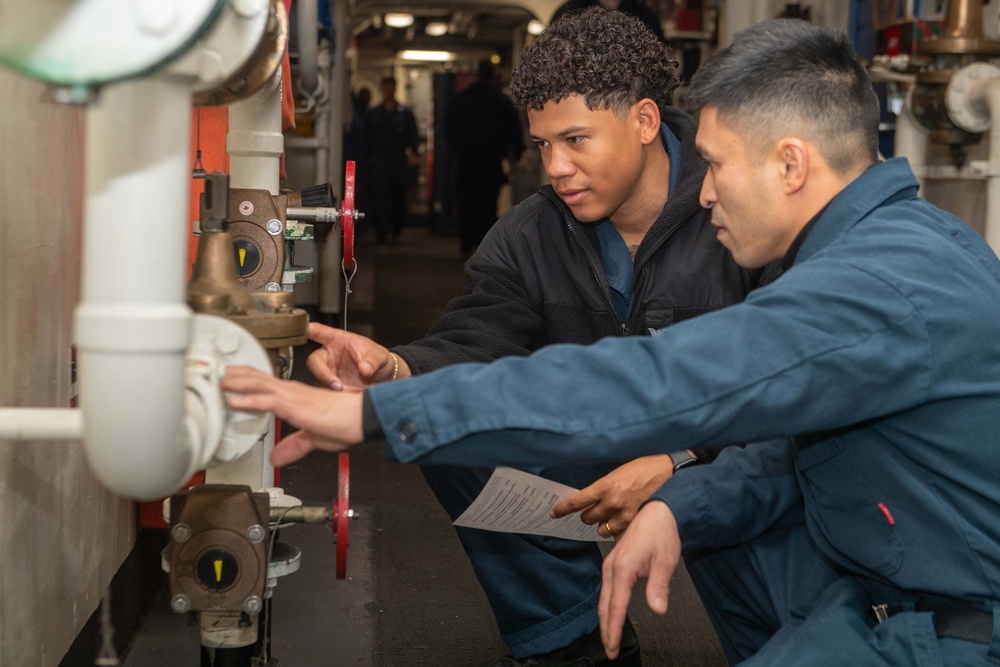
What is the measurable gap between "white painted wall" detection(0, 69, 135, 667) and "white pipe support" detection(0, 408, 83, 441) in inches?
14.6

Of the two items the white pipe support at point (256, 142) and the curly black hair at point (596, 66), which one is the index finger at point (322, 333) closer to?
the white pipe support at point (256, 142)

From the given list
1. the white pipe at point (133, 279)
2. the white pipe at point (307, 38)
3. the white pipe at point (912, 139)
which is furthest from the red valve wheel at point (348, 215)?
the white pipe at point (912, 139)

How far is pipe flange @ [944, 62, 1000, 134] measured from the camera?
124 inches

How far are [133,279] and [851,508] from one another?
847 mm

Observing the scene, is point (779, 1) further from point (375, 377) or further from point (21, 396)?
point (21, 396)

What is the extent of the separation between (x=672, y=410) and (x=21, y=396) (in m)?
0.89

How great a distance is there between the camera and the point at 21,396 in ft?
4.83

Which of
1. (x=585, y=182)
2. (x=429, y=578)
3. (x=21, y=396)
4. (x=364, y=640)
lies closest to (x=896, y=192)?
(x=585, y=182)

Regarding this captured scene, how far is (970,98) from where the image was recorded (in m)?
3.18

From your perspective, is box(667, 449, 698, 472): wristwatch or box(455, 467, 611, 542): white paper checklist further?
box(667, 449, 698, 472): wristwatch

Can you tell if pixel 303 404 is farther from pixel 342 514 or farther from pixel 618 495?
pixel 618 495

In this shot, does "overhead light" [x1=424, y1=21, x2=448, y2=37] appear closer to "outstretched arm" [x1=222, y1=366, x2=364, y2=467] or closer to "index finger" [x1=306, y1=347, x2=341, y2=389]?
"index finger" [x1=306, y1=347, x2=341, y2=389]

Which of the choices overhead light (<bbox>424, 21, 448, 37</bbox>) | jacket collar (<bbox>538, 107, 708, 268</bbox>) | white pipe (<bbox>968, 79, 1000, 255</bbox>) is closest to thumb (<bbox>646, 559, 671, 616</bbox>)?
jacket collar (<bbox>538, 107, 708, 268</bbox>)

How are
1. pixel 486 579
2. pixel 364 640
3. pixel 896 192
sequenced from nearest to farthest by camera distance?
pixel 896 192, pixel 486 579, pixel 364 640
